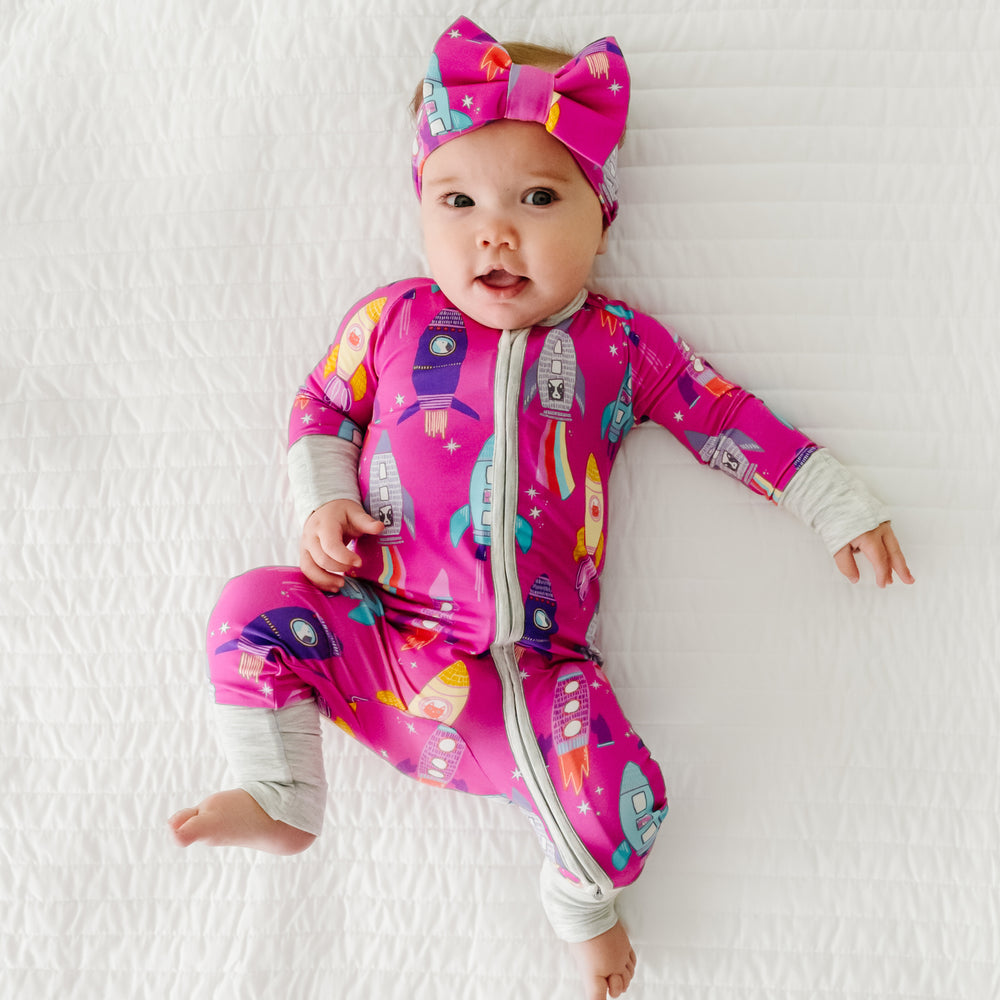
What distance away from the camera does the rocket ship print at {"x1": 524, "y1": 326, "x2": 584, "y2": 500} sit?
1.05 metres

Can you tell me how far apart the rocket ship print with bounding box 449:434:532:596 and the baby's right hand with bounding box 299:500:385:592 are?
0.09 m

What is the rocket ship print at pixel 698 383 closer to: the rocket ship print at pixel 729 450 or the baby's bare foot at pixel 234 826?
the rocket ship print at pixel 729 450

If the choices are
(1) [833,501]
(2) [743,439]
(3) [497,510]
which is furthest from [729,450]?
(3) [497,510]

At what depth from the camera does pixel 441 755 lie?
40.4 inches

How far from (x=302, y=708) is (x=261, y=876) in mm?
241

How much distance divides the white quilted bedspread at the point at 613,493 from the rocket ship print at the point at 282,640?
15 cm

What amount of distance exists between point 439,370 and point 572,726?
0.42 m

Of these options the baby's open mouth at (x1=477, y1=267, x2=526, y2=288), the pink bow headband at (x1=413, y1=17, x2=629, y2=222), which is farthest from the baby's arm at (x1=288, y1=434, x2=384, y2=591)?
the pink bow headband at (x1=413, y1=17, x2=629, y2=222)

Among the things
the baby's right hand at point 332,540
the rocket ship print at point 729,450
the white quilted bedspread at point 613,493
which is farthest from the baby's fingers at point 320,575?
the rocket ship print at point 729,450

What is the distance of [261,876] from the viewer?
110cm

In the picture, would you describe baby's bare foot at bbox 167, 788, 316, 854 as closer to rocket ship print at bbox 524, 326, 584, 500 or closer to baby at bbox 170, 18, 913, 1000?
baby at bbox 170, 18, 913, 1000

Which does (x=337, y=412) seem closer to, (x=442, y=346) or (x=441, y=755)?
(x=442, y=346)

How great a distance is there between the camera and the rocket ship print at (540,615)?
1.03 meters

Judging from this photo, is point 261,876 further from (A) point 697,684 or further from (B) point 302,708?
(A) point 697,684
